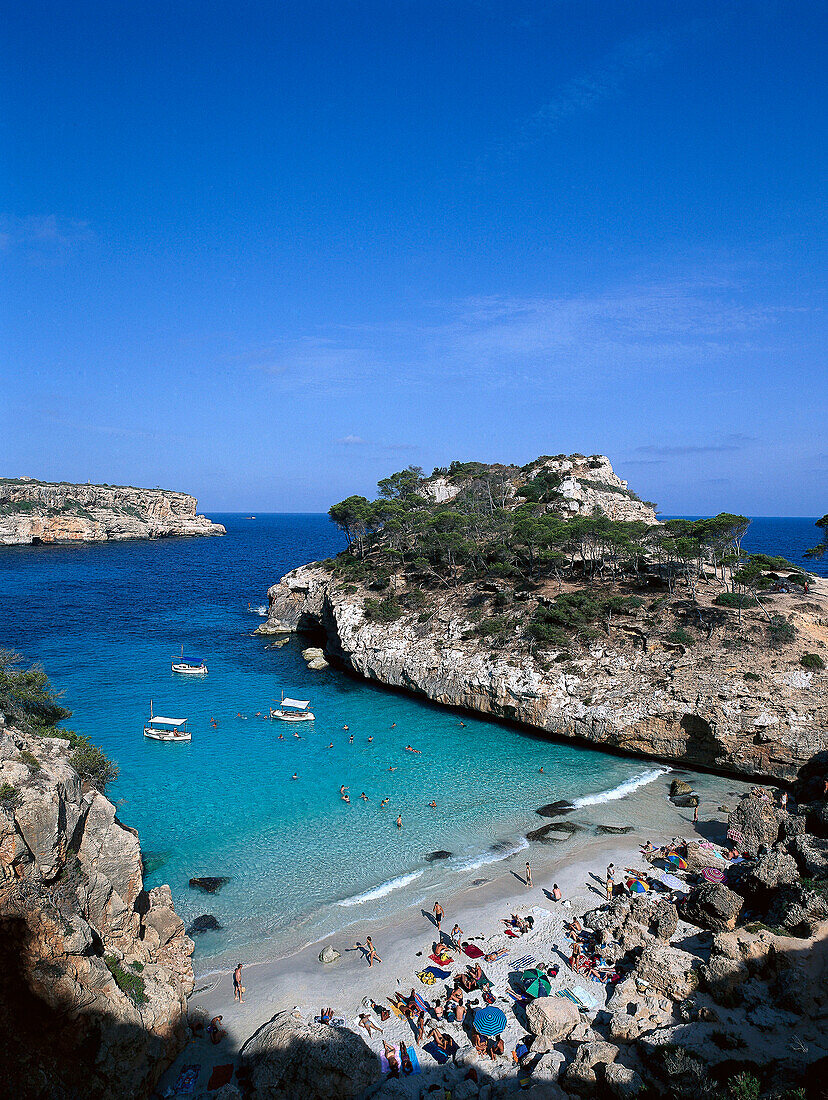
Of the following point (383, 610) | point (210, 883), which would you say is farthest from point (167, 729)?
point (383, 610)

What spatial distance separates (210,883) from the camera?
24.3 m

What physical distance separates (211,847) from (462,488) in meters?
61.6

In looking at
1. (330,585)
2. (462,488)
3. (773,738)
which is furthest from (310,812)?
(462,488)

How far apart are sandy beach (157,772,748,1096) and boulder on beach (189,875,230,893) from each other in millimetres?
4352

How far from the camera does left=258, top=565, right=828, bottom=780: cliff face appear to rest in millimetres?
32000

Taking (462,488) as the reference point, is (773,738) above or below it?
below

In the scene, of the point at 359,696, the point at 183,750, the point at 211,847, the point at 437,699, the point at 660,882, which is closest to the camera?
the point at 660,882

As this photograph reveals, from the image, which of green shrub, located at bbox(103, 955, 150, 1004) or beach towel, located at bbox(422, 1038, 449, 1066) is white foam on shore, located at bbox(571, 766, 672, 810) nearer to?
beach towel, located at bbox(422, 1038, 449, 1066)

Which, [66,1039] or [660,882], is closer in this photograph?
[66,1039]

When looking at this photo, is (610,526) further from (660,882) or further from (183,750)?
(183,750)

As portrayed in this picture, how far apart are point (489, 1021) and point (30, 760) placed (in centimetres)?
1509

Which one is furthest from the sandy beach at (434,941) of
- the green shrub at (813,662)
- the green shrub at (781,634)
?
the green shrub at (781,634)

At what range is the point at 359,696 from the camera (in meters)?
48.1

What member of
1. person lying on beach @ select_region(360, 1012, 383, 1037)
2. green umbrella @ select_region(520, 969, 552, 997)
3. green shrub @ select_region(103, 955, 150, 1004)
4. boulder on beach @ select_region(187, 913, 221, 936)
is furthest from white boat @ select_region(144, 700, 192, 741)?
green umbrella @ select_region(520, 969, 552, 997)
